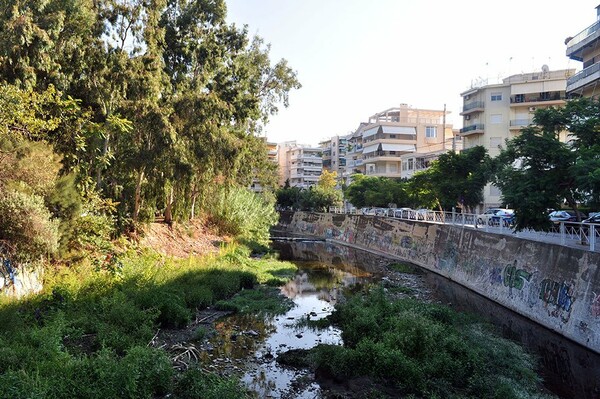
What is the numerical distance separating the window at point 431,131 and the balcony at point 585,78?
41.8 meters

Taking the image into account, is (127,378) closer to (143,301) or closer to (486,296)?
(143,301)

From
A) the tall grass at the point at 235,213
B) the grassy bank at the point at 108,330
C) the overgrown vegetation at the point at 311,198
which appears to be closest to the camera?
the grassy bank at the point at 108,330

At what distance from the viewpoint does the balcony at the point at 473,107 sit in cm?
5381

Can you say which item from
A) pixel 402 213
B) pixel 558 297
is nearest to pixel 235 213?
pixel 402 213

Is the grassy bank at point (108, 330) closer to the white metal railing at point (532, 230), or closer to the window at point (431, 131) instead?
the white metal railing at point (532, 230)

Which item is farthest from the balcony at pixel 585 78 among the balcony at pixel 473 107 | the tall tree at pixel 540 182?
the balcony at pixel 473 107

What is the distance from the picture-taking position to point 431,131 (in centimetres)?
7338

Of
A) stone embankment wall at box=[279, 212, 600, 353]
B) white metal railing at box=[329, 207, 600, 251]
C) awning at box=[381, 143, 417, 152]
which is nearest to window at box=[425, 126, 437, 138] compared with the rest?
awning at box=[381, 143, 417, 152]

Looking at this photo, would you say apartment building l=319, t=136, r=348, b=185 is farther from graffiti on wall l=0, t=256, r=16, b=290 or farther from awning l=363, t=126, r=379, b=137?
graffiti on wall l=0, t=256, r=16, b=290

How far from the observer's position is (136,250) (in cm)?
2081

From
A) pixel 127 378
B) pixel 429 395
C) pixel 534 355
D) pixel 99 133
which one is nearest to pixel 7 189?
pixel 99 133

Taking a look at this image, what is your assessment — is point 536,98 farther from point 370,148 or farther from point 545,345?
point 545,345

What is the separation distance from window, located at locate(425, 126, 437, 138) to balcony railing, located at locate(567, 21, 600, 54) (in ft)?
135

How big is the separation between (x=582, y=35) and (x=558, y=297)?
22.5m
